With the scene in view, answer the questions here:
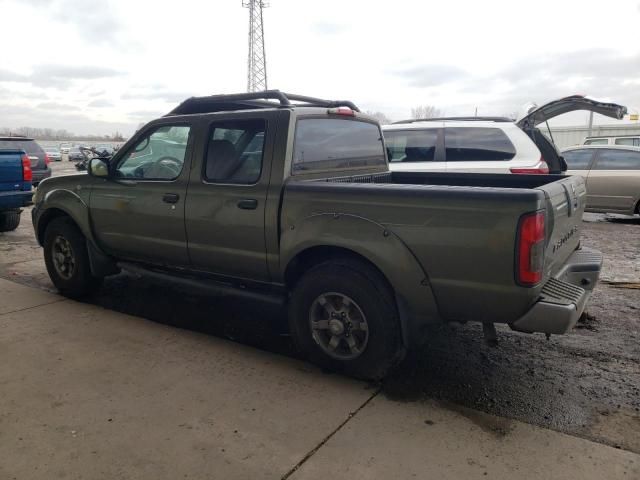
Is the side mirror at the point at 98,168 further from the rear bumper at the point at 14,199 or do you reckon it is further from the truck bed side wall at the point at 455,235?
the rear bumper at the point at 14,199

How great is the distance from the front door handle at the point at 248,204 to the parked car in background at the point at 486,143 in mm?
3815

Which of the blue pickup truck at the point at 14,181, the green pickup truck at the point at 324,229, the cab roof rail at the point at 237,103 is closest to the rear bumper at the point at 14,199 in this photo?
the blue pickup truck at the point at 14,181

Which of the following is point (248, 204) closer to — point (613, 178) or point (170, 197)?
point (170, 197)

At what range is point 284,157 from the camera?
354 cm

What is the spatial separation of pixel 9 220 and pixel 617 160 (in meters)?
11.5

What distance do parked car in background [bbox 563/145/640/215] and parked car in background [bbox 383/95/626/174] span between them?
2.76m

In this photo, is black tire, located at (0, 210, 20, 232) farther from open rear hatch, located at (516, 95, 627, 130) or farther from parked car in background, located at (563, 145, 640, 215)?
parked car in background, located at (563, 145, 640, 215)

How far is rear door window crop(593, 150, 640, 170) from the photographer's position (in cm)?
959

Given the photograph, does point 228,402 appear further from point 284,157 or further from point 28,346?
point 28,346

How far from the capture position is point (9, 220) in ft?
28.7

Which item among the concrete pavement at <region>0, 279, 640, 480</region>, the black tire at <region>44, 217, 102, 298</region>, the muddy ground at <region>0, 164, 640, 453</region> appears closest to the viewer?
the concrete pavement at <region>0, 279, 640, 480</region>

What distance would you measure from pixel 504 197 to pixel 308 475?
175cm

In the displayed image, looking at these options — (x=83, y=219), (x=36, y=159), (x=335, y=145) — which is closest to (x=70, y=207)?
(x=83, y=219)

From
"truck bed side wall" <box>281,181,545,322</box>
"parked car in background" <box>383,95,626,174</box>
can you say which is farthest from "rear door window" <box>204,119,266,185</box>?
"parked car in background" <box>383,95,626,174</box>
